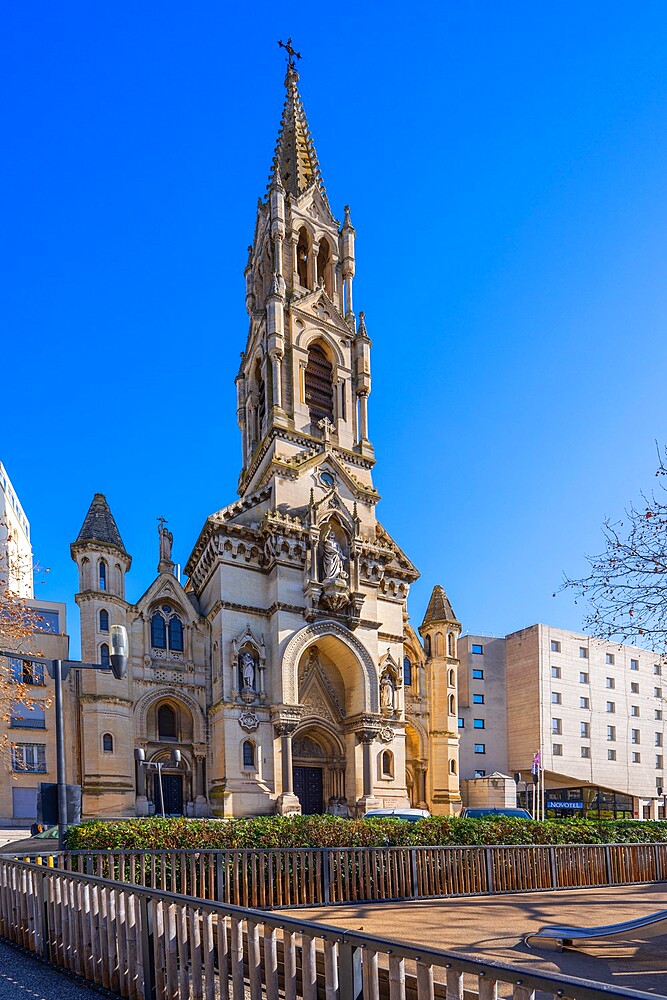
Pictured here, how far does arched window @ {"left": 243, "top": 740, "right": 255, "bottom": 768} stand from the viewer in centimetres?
3117

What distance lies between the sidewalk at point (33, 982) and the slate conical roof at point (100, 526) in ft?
85.0

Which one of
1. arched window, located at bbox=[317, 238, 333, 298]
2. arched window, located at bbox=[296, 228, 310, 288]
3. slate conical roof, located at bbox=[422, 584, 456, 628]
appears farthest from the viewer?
arched window, located at bbox=[317, 238, 333, 298]

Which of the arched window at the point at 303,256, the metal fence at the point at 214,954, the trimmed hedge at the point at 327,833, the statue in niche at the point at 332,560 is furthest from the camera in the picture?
the arched window at the point at 303,256

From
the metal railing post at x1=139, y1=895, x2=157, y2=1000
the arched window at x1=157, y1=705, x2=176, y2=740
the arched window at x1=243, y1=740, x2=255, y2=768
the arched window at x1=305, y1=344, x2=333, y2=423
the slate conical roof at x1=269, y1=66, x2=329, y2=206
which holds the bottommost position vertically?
the arched window at x1=243, y1=740, x2=255, y2=768

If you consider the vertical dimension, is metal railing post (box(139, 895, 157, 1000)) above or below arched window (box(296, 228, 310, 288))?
below

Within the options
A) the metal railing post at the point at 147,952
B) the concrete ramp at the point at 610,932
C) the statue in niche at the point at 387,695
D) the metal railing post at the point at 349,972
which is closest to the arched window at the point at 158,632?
the statue in niche at the point at 387,695

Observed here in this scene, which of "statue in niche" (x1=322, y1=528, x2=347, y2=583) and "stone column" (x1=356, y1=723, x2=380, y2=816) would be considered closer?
"stone column" (x1=356, y1=723, x2=380, y2=816)

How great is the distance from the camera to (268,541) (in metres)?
33.6

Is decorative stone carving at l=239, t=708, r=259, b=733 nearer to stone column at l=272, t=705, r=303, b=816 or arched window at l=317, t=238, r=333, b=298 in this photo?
stone column at l=272, t=705, r=303, b=816

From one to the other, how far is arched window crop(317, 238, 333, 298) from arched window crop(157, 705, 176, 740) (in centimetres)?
2557

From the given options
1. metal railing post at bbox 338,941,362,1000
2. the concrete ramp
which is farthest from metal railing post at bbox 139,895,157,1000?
the concrete ramp

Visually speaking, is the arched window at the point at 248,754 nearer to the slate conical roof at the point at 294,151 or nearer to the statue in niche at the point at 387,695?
the statue in niche at the point at 387,695

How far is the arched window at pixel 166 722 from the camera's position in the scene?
3281cm

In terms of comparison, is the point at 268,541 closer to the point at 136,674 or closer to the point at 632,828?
the point at 136,674
